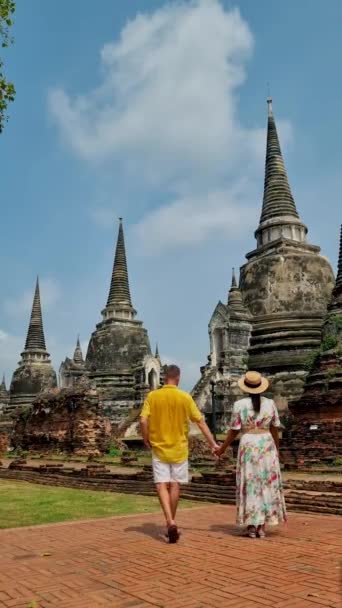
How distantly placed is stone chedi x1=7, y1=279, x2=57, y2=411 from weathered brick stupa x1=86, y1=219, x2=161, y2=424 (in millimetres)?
6602

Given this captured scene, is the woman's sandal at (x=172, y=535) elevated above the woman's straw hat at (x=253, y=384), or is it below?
below

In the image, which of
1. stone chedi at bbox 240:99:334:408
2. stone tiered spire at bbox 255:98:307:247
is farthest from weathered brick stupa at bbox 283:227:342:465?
stone tiered spire at bbox 255:98:307:247

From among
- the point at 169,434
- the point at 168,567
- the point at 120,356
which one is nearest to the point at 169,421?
the point at 169,434

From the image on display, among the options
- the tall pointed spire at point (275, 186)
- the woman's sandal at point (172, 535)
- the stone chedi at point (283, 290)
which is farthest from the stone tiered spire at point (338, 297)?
the woman's sandal at point (172, 535)

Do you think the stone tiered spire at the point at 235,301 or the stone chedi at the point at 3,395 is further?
the stone chedi at the point at 3,395

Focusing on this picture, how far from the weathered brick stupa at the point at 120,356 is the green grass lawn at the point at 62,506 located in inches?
966

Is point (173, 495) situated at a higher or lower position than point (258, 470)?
lower

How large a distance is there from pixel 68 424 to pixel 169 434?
21004 millimetres

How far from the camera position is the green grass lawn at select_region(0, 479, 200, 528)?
725 centimetres

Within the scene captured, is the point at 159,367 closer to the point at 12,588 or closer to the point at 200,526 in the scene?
the point at 200,526

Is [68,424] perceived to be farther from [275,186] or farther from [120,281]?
[275,186]

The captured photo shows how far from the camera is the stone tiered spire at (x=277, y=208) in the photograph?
112 feet

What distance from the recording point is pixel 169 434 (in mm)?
5934

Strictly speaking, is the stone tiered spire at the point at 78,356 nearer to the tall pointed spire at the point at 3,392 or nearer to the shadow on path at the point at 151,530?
the tall pointed spire at the point at 3,392
